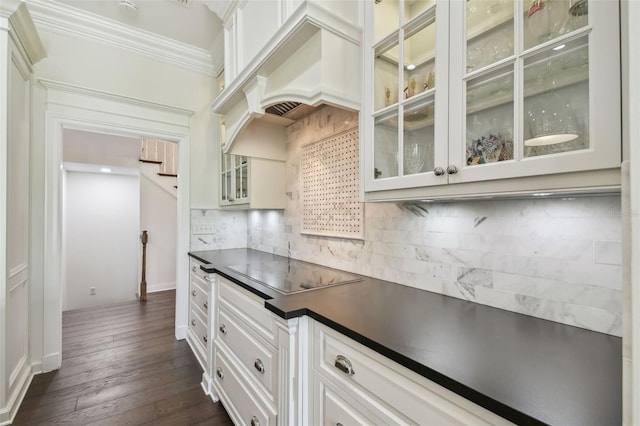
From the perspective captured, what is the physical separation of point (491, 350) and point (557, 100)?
0.71 meters

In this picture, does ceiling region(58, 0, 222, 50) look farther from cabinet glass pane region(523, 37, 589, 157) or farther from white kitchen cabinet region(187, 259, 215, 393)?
cabinet glass pane region(523, 37, 589, 157)

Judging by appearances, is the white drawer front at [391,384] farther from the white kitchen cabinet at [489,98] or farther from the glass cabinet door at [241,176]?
the glass cabinet door at [241,176]

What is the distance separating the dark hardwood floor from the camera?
1804mm

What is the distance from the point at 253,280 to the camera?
1597 mm

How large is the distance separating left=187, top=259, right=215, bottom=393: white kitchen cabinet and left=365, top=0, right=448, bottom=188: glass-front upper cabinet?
56.6 inches

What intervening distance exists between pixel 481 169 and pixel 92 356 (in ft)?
10.7

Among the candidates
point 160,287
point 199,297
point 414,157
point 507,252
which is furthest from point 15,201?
point 160,287

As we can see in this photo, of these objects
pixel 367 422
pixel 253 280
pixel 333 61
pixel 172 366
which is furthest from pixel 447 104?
pixel 172 366

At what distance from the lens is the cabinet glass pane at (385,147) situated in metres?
1.23

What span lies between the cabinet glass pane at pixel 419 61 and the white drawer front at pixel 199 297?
6.40 feet

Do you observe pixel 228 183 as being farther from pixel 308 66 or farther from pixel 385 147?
pixel 385 147

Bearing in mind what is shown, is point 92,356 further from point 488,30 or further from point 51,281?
point 488,30

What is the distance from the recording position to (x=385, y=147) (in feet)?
4.17

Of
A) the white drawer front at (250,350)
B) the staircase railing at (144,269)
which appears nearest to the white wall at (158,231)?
the staircase railing at (144,269)
